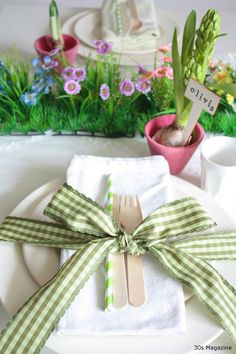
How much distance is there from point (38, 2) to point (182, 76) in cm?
136

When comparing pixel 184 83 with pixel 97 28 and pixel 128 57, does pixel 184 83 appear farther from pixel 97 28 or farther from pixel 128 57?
pixel 97 28

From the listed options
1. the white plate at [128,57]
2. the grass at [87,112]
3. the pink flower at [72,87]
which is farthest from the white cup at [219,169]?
the white plate at [128,57]

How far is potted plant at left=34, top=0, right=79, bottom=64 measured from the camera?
0.88 meters

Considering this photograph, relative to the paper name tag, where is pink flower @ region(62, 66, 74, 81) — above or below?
below

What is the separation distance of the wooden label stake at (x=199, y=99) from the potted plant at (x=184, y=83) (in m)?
0.02

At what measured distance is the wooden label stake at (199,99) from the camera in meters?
0.59

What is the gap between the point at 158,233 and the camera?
499 mm

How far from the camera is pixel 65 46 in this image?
0.96 metres

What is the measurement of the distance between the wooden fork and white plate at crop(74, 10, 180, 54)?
547 millimetres

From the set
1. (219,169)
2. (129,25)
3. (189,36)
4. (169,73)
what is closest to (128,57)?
(129,25)

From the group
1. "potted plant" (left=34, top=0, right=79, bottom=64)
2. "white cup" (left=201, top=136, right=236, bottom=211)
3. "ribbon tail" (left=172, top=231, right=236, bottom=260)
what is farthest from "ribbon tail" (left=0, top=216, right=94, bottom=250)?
"potted plant" (left=34, top=0, right=79, bottom=64)

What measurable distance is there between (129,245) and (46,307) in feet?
0.38

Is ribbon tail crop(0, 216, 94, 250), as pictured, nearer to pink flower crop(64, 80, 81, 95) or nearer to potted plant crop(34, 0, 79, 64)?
pink flower crop(64, 80, 81, 95)

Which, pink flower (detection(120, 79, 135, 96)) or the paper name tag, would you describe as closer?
the paper name tag
